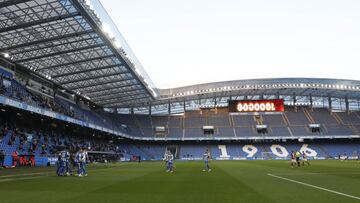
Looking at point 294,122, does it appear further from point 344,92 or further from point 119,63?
point 119,63

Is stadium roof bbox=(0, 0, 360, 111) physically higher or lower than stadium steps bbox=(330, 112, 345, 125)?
higher

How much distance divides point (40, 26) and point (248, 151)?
203 feet

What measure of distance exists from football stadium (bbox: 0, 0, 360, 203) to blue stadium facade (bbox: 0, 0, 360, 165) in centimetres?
22

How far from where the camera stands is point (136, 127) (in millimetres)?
88125

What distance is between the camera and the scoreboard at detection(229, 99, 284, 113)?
57.3 metres

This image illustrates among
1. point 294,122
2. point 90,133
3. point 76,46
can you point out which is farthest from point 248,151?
point 76,46

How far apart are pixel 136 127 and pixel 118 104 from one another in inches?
399

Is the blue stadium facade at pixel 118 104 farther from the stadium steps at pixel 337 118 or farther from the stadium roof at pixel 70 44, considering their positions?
the stadium steps at pixel 337 118

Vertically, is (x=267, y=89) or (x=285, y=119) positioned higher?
(x=267, y=89)

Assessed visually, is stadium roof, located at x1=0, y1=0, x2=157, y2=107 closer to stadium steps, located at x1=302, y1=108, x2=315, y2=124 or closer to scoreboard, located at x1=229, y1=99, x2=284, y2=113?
scoreboard, located at x1=229, y1=99, x2=284, y2=113

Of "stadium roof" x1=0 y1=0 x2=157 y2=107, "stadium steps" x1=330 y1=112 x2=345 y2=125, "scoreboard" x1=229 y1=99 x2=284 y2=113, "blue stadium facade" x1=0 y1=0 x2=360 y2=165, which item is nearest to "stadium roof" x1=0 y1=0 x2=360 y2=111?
"stadium roof" x1=0 y1=0 x2=157 y2=107

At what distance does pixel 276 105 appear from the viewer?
189 feet

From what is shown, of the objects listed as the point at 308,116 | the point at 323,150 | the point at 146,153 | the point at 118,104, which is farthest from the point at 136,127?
the point at 323,150

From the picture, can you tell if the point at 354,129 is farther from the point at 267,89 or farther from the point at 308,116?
the point at 267,89
